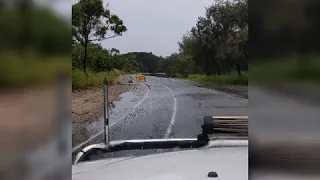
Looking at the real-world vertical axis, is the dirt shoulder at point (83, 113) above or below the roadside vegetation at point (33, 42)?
below

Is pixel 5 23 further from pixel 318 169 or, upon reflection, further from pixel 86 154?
pixel 86 154

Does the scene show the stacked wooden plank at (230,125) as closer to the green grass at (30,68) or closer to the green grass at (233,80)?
the green grass at (233,80)

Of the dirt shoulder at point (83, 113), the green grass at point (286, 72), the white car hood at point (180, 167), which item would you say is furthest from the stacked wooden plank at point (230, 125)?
the dirt shoulder at point (83, 113)

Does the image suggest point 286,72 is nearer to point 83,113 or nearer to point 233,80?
point 233,80

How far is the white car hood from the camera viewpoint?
42.0 inches

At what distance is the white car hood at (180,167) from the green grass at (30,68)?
1.54 ft

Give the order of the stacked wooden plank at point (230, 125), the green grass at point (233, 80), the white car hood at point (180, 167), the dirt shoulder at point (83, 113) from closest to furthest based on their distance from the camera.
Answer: the green grass at point (233, 80) < the white car hood at point (180, 167) < the stacked wooden plank at point (230, 125) < the dirt shoulder at point (83, 113)

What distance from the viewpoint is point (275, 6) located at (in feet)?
→ 1.67

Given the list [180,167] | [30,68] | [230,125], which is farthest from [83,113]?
[30,68]

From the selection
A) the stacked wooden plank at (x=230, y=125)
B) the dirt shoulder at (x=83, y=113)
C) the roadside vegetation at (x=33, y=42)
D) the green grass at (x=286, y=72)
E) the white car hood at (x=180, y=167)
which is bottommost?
the dirt shoulder at (x=83, y=113)

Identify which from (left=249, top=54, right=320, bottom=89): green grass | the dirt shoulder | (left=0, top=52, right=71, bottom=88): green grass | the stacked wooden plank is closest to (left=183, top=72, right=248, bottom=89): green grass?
(left=249, top=54, right=320, bottom=89): green grass

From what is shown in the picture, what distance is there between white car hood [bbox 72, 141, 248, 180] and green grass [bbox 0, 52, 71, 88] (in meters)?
0.47

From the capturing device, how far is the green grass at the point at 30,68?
583mm

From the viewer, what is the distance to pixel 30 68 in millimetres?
587
